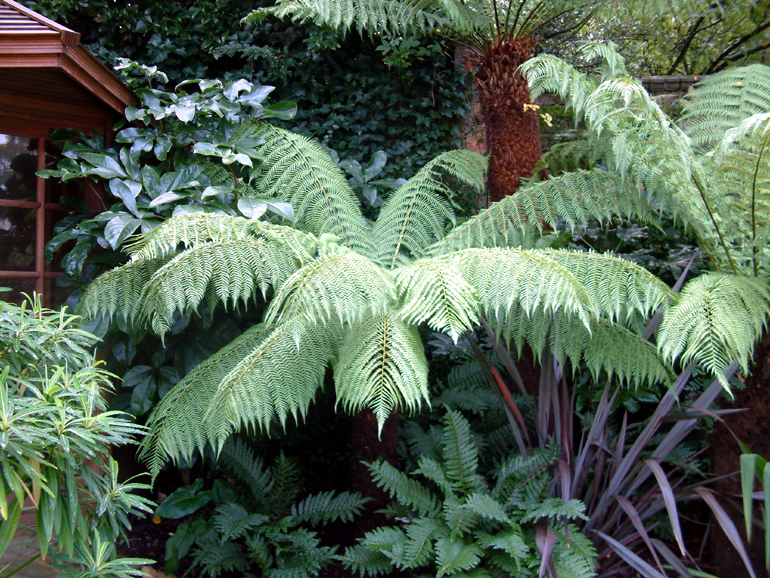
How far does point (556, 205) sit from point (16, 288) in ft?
7.64

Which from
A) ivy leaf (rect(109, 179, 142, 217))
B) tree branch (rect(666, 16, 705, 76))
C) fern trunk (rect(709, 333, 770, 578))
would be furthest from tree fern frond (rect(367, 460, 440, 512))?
tree branch (rect(666, 16, 705, 76))

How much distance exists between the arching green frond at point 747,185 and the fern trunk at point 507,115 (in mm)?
738

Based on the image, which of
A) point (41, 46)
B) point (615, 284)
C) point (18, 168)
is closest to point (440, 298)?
point (615, 284)

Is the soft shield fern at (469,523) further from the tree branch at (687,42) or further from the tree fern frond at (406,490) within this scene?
the tree branch at (687,42)

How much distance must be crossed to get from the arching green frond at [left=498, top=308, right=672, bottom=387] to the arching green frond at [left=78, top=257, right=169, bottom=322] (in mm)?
1204

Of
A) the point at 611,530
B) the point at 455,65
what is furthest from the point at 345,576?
the point at 455,65

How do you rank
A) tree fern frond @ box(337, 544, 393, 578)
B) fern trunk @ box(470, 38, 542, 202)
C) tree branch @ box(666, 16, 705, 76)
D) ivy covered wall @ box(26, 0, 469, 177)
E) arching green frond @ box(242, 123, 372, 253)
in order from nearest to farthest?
1. tree fern frond @ box(337, 544, 393, 578)
2. arching green frond @ box(242, 123, 372, 253)
3. fern trunk @ box(470, 38, 542, 202)
4. ivy covered wall @ box(26, 0, 469, 177)
5. tree branch @ box(666, 16, 705, 76)

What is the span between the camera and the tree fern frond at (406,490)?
1.67 meters

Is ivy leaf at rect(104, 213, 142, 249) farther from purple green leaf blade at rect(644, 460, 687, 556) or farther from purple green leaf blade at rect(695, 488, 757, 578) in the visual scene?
purple green leaf blade at rect(695, 488, 757, 578)

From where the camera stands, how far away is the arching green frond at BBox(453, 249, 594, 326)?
1262 mm

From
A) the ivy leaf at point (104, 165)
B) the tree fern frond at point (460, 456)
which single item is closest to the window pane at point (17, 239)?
the ivy leaf at point (104, 165)

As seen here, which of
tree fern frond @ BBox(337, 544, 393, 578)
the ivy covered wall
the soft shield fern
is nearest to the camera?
the soft shield fern

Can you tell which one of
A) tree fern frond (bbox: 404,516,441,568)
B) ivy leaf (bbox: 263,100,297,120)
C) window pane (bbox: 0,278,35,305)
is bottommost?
tree fern frond (bbox: 404,516,441,568)

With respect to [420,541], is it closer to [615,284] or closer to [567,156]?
[615,284]
